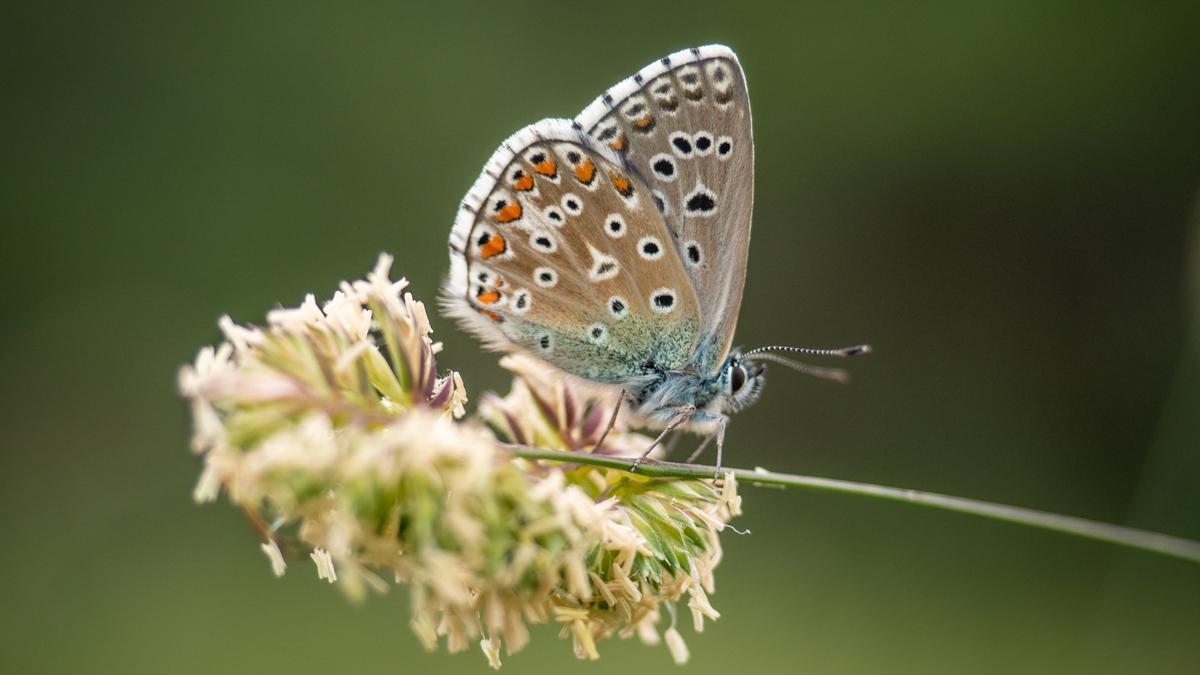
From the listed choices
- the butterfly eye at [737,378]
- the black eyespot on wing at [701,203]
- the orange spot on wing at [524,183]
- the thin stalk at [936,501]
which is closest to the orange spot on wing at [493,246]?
the orange spot on wing at [524,183]

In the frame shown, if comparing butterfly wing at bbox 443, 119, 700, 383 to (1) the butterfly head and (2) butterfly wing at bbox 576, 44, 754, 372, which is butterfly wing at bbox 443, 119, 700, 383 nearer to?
(2) butterfly wing at bbox 576, 44, 754, 372

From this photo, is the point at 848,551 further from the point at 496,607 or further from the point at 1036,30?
the point at 496,607

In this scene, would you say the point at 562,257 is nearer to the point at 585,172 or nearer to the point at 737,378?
the point at 585,172

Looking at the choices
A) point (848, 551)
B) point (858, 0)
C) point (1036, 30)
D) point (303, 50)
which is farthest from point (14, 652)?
point (1036, 30)

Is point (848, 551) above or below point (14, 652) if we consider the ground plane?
above

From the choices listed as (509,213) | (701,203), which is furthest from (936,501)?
(509,213)

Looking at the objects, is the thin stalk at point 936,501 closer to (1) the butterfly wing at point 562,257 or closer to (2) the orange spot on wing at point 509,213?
(1) the butterfly wing at point 562,257
